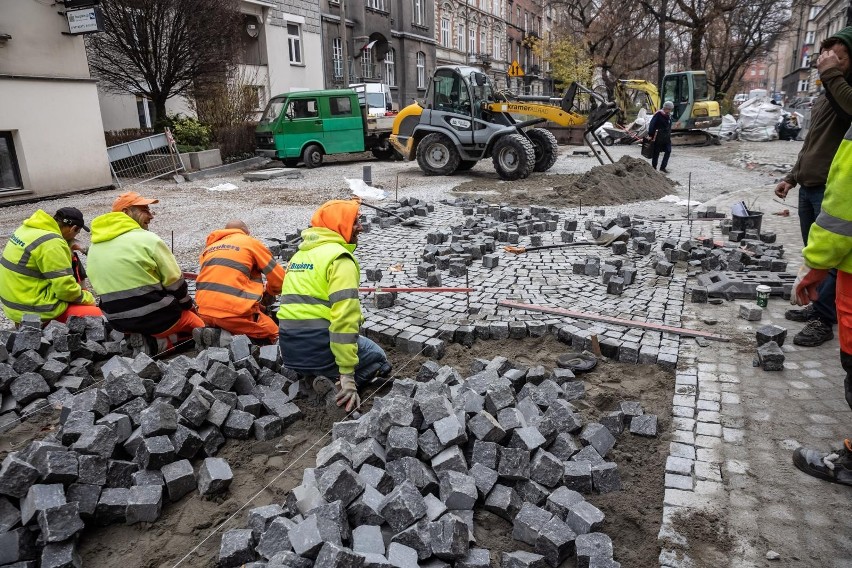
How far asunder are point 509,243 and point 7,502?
730 cm

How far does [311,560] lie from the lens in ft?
9.12

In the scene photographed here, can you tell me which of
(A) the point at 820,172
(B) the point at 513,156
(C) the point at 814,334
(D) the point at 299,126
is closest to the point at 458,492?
(C) the point at 814,334

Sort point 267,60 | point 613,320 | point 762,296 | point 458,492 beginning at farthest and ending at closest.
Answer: point 267,60
point 762,296
point 613,320
point 458,492

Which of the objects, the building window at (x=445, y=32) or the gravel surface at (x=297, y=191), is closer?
the gravel surface at (x=297, y=191)

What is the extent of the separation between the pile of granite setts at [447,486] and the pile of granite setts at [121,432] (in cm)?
75

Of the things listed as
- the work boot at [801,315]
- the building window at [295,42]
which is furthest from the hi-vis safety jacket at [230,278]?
the building window at [295,42]

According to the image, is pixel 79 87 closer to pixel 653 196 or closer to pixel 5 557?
pixel 653 196

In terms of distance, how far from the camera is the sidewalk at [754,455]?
3.03 metres

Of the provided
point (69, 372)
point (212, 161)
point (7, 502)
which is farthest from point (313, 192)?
point (7, 502)

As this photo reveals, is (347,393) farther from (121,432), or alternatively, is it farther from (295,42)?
(295,42)

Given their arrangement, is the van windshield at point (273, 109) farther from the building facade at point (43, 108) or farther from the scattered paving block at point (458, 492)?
the scattered paving block at point (458, 492)

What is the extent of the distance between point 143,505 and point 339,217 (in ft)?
7.45

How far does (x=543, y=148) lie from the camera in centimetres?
1727

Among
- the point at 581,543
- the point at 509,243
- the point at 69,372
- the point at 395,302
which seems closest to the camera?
the point at 581,543
